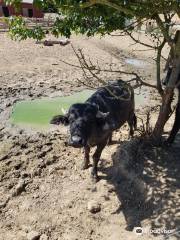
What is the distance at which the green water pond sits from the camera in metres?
10.6

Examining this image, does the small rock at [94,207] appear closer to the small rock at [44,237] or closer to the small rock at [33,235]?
the small rock at [44,237]

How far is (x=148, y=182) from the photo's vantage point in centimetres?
690

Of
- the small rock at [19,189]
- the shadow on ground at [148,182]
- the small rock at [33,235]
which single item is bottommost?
the small rock at [33,235]

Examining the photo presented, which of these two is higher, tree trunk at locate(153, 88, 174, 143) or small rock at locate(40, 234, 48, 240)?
tree trunk at locate(153, 88, 174, 143)

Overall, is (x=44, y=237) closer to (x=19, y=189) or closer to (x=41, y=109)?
(x=19, y=189)

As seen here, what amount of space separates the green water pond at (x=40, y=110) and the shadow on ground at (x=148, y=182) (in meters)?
3.36

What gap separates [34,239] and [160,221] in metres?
2.16

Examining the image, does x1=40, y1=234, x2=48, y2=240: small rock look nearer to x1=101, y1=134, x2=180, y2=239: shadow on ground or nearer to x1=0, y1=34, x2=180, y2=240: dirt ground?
x1=0, y1=34, x2=180, y2=240: dirt ground

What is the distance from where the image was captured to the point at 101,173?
774 cm

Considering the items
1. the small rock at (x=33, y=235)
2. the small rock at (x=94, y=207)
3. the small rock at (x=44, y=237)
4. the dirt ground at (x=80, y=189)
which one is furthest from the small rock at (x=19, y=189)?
the small rock at (x=94, y=207)

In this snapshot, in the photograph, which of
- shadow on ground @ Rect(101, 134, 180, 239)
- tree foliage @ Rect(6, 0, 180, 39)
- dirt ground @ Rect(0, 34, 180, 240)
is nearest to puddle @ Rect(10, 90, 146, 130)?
dirt ground @ Rect(0, 34, 180, 240)

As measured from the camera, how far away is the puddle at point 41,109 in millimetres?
10547

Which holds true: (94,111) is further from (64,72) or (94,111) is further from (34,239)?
(64,72)

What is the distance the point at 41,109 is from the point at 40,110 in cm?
7
